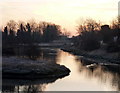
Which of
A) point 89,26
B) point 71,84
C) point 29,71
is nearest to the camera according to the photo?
point 71,84

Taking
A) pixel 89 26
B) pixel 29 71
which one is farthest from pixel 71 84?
pixel 89 26

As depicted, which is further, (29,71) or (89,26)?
(89,26)

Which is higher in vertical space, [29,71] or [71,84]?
[29,71]

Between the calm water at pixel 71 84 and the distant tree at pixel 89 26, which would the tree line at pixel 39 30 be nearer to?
the distant tree at pixel 89 26

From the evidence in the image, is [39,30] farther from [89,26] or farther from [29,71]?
[29,71]

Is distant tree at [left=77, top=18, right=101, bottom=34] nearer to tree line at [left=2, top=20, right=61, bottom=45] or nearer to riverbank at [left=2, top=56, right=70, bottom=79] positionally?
tree line at [left=2, top=20, right=61, bottom=45]

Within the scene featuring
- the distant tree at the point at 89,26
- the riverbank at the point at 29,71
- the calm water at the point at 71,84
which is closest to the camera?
A: the calm water at the point at 71,84

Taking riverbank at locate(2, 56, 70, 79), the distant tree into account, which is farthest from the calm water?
the distant tree

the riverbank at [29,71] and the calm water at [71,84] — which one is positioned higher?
the riverbank at [29,71]

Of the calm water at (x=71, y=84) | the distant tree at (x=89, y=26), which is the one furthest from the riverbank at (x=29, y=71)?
the distant tree at (x=89, y=26)

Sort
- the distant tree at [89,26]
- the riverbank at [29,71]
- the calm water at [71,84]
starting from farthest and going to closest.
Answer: the distant tree at [89,26] → the riverbank at [29,71] → the calm water at [71,84]

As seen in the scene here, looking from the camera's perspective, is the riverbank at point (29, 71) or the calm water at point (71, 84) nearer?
the calm water at point (71, 84)

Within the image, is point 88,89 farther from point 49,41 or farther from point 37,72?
point 49,41

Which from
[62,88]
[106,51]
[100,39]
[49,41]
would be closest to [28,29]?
[49,41]
